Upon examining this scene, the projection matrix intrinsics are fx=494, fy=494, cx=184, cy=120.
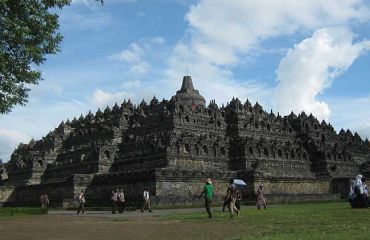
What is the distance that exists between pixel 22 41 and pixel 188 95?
53737 mm

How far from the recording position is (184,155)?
5044cm

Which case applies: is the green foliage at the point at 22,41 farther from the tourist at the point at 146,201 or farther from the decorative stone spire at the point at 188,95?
the decorative stone spire at the point at 188,95

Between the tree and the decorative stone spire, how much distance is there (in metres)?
49.6

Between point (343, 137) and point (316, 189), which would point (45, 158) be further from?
point (343, 137)

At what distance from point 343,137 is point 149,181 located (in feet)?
157

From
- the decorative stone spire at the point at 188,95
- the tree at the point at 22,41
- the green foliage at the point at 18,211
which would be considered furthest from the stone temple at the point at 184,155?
the tree at the point at 22,41

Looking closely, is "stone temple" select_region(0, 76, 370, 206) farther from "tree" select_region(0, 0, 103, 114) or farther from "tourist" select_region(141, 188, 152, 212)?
"tree" select_region(0, 0, 103, 114)

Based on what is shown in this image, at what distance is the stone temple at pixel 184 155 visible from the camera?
146 feet

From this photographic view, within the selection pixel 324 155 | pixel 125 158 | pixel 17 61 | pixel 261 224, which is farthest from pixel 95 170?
pixel 261 224

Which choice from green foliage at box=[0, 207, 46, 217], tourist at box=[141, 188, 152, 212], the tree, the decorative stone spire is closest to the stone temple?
the decorative stone spire

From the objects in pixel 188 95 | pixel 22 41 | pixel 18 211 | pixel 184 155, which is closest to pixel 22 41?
pixel 22 41

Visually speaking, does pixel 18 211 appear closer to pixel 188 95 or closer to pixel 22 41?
pixel 22 41

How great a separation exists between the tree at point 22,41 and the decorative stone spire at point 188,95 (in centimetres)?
4957

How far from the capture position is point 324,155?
63312 millimetres
